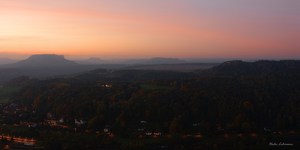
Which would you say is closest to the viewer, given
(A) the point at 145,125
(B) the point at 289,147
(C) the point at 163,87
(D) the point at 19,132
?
(B) the point at 289,147

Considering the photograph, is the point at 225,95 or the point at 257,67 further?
the point at 257,67

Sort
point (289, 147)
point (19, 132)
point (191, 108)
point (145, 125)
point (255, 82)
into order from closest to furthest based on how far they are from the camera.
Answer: point (289, 147) < point (19, 132) < point (145, 125) < point (191, 108) < point (255, 82)

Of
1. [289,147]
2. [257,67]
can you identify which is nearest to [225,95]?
[289,147]

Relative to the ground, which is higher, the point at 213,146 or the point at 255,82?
the point at 255,82

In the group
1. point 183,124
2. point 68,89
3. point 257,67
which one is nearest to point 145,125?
point 183,124

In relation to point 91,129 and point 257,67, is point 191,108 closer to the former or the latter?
point 91,129

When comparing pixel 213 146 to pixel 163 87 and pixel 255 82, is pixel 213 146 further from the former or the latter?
pixel 255 82
